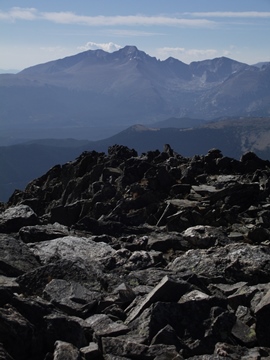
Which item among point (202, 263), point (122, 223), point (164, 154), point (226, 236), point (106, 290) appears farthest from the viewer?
point (164, 154)

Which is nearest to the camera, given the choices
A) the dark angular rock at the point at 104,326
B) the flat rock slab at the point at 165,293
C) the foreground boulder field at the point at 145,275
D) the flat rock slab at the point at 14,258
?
the foreground boulder field at the point at 145,275

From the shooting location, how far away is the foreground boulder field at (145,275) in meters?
16.0

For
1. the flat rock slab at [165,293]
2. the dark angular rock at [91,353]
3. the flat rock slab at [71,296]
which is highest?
the flat rock slab at [165,293]

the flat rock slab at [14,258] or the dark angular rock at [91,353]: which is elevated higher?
the flat rock slab at [14,258]

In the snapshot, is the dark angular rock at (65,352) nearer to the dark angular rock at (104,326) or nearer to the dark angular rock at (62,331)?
the dark angular rock at (62,331)

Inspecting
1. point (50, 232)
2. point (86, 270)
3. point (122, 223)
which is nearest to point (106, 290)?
point (86, 270)

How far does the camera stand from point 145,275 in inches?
910

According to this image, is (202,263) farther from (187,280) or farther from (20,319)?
(20,319)

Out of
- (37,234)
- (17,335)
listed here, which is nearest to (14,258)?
(37,234)

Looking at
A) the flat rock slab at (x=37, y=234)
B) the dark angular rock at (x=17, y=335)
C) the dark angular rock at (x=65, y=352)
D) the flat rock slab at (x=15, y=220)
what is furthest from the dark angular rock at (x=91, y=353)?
the flat rock slab at (x=15, y=220)

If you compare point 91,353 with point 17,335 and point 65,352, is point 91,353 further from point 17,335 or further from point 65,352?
point 17,335

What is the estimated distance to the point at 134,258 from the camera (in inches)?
1015

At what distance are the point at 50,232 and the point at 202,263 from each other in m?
10.3

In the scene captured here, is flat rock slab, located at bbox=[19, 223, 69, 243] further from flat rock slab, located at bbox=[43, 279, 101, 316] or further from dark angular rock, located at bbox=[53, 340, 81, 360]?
dark angular rock, located at bbox=[53, 340, 81, 360]
